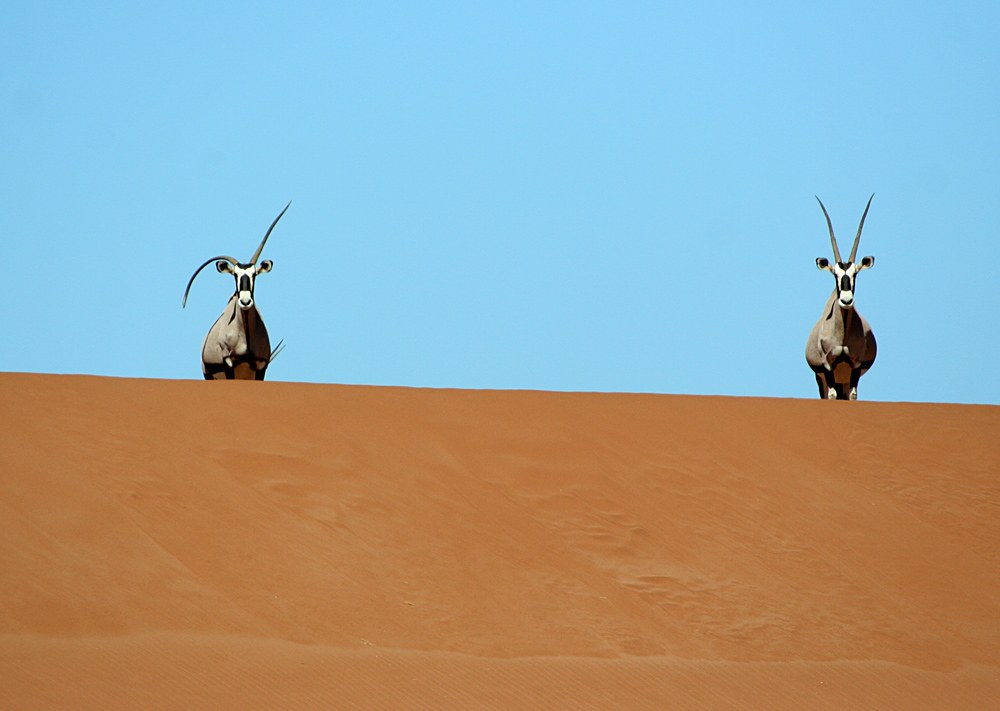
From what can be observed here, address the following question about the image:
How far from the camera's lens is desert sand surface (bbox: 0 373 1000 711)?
920cm

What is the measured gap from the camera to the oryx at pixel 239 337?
58.1ft

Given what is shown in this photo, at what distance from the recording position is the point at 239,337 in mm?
17688

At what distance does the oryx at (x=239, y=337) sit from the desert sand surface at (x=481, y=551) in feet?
14.6

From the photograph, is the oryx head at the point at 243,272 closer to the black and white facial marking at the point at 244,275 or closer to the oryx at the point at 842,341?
the black and white facial marking at the point at 244,275

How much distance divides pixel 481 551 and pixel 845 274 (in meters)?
8.66

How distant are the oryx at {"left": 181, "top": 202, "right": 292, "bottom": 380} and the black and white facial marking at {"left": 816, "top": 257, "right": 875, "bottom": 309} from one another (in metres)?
6.89

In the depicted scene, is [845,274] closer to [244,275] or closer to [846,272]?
[846,272]

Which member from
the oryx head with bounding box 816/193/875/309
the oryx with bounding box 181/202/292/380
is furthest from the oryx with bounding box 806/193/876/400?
the oryx with bounding box 181/202/292/380

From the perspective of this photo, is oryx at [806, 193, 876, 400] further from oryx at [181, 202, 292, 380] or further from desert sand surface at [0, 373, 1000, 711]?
oryx at [181, 202, 292, 380]

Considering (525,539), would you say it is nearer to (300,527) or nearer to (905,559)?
(300,527)

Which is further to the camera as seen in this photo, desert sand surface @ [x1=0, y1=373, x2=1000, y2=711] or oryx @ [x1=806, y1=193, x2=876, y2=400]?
oryx @ [x1=806, y1=193, x2=876, y2=400]

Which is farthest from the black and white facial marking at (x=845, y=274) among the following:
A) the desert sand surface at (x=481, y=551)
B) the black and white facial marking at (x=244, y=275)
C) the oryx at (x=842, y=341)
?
the black and white facial marking at (x=244, y=275)

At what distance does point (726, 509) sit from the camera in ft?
41.2

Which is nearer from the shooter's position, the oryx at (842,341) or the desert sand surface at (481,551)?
the desert sand surface at (481,551)
